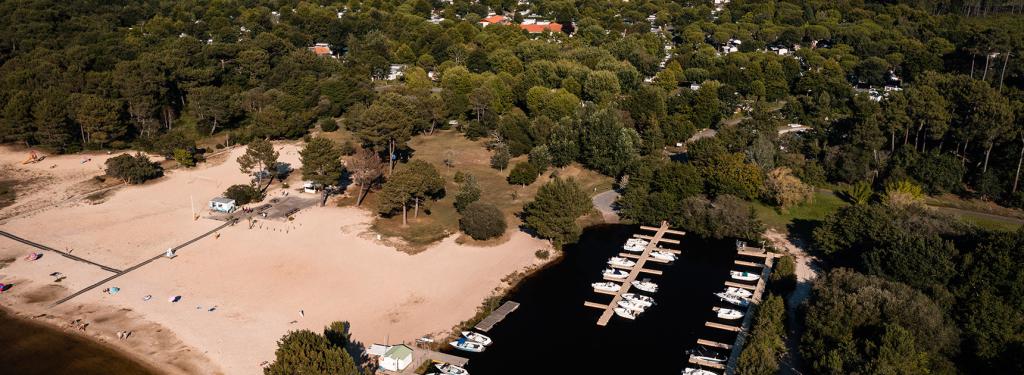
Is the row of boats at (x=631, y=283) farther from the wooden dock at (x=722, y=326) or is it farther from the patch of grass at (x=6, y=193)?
the patch of grass at (x=6, y=193)

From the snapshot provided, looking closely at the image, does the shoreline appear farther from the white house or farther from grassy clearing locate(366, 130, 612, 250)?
the white house

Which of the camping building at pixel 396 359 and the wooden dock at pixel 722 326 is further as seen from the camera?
the wooden dock at pixel 722 326

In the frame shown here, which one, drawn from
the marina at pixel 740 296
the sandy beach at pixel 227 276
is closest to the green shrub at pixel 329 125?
the sandy beach at pixel 227 276

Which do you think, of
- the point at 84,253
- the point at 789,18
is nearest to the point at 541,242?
the point at 84,253

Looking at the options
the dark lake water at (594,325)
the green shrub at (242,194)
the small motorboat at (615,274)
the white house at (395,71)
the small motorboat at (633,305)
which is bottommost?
the dark lake water at (594,325)

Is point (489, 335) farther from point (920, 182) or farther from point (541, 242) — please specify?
point (920, 182)

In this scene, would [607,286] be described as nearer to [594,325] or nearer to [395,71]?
[594,325]

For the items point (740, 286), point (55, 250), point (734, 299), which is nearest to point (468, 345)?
point (734, 299)
